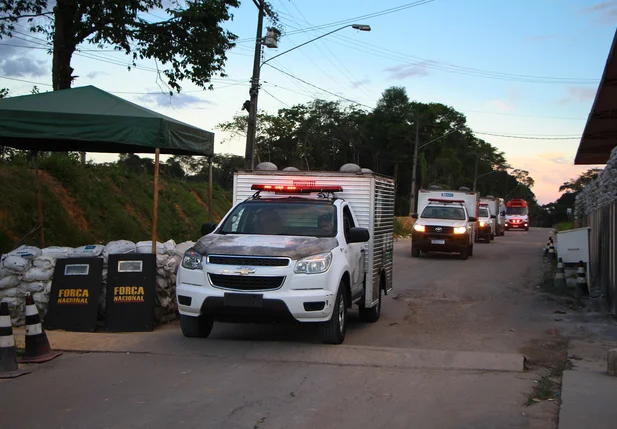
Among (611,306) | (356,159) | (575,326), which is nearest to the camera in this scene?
(575,326)

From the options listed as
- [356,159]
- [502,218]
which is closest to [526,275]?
[502,218]

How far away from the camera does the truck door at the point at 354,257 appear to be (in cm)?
895

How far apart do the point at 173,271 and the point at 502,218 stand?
41401mm

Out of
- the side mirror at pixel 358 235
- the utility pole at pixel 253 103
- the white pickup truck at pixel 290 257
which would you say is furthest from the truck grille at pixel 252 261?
the utility pole at pixel 253 103

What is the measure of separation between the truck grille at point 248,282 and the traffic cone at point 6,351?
2.22 m

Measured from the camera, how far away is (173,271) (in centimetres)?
985

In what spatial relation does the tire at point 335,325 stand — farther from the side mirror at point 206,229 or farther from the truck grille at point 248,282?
the side mirror at point 206,229

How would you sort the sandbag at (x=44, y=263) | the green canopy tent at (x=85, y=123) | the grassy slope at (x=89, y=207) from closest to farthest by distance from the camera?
the sandbag at (x=44, y=263) < the green canopy tent at (x=85, y=123) < the grassy slope at (x=89, y=207)

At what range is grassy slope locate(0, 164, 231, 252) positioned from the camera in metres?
14.6

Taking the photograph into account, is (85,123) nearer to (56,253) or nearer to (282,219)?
(56,253)

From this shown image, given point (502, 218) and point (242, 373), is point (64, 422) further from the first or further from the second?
point (502, 218)

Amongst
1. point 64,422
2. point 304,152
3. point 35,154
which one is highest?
point 304,152

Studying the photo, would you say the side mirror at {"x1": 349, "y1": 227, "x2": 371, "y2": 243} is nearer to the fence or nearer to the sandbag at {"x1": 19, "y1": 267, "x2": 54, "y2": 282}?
the sandbag at {"x1": 19, "y1": 267, "x2": 54, "y2": 282}

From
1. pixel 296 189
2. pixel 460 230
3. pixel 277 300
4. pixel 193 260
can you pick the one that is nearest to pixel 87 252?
pixel 193 260
